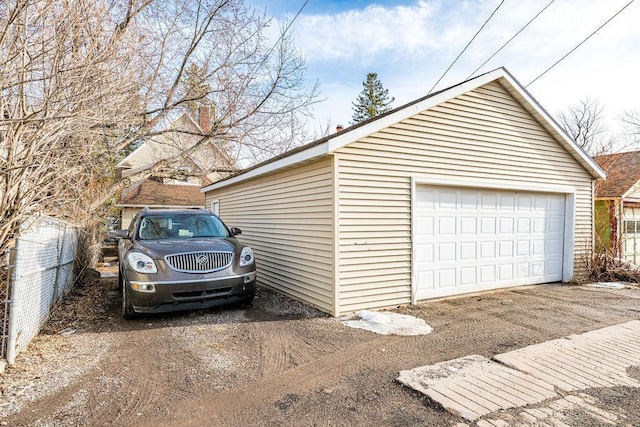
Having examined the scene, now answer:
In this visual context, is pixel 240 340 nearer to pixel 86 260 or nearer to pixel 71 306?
pixel 71 306

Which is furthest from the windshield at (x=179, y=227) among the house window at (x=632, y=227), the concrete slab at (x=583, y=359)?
the house window at (x=632, y=227)

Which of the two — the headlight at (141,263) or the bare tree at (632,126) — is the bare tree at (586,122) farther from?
the headlight at (141,263)

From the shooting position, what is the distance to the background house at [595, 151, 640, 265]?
11984 millimetres

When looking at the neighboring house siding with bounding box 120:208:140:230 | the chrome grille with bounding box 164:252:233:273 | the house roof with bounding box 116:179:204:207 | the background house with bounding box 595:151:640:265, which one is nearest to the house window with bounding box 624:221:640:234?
the background house with bounding box 595:151:640:265

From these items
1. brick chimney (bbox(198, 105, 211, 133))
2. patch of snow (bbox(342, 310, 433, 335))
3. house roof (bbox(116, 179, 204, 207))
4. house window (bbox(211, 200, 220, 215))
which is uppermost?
brick chimney (bbox(198, 105, 211, 133))

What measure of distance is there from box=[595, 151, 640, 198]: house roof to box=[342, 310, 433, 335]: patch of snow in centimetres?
1189

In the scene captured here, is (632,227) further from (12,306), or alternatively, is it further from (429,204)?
(12,306)

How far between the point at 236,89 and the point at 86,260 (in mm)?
7443

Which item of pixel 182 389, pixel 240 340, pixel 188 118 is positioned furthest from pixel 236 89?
pixel 182 389

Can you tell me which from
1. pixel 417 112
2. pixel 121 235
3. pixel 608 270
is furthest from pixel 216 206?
pixel 608 270

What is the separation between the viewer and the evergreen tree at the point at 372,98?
3750 centimetres

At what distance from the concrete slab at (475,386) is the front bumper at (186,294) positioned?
9.80 ft

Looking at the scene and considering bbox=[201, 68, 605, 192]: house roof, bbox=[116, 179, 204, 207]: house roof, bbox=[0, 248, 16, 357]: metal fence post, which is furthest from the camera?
bbox=[116, 179, 204, 207]: house roof

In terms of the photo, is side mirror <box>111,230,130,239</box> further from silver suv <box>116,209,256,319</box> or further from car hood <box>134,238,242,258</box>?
car hood <box>134,238,242,258</box>
